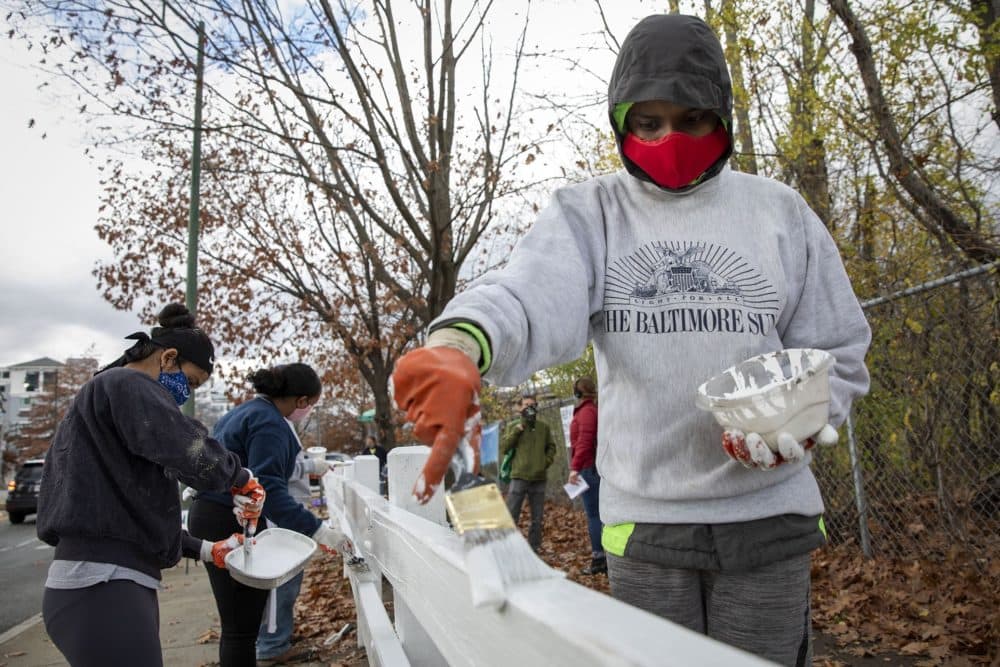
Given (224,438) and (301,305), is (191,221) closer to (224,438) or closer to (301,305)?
(301,305)

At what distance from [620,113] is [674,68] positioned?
174 millimetres

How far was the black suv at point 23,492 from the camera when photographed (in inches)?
822

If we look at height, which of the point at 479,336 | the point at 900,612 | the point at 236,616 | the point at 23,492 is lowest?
the point at 23,492

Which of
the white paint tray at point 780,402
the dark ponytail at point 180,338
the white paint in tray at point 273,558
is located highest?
the dark ponytail at point 180,338

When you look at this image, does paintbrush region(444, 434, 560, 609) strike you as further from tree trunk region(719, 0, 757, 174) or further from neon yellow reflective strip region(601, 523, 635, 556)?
tree trunk region(719, 0, 757, 174)

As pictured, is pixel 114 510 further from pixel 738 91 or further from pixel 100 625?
pixel 738 91

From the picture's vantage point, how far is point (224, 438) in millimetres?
4574

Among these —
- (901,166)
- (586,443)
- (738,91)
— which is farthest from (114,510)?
(738,91)

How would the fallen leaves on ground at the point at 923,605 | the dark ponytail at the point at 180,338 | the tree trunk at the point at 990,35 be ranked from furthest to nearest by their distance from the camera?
the tree trunk at the point at 990,35
the fallen leaves on ground at the point at 923,605
the dark ponytail at the point at 180,338

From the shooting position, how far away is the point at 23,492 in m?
21.0

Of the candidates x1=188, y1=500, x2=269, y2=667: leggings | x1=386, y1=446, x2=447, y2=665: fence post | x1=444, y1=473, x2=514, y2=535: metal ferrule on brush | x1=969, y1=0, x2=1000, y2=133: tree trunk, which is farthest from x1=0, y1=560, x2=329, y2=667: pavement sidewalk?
x1=969, y1=0, x2=1000, y2=133: tree trunk

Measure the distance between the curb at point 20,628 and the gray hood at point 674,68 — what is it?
25.3 ft

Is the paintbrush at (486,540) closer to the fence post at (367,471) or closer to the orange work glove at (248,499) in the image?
the orange work glove at (248,499)

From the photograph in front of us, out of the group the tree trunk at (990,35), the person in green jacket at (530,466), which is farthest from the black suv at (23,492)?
the tree trunk at (990,35)
